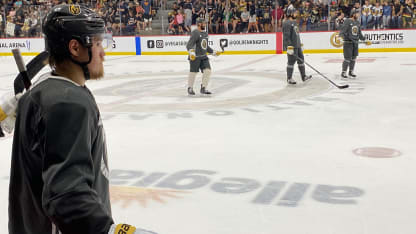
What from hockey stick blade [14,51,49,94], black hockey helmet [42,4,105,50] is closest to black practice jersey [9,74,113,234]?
black hockey helmet [42,4,105,50]

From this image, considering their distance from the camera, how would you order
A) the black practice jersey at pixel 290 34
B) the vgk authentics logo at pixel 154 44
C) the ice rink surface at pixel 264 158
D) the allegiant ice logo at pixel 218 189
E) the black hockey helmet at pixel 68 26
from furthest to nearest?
the vgk authentics logo at pixel 154 44 → the black practice jersey at pixel 290 34 → the allegiant ice logo at pixel 218 189 → the ice rink surface at pixel 264 158 → the black hockey helmet at pixel 68 26

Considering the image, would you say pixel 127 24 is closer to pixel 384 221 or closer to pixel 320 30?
pixel 320 30

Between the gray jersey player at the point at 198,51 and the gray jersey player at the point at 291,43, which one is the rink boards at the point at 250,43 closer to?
the gray jersey player at the point at 291,43

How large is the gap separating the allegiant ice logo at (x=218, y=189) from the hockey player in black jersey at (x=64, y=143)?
2.52 metres

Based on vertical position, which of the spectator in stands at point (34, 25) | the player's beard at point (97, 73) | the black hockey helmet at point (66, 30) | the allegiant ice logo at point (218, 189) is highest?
the spectator in stands at point (34, 25)

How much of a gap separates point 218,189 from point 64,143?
3.11m

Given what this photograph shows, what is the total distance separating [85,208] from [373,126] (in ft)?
20.0

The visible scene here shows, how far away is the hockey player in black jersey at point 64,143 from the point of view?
127cm

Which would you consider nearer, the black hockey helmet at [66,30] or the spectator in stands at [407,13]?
the black hockey helmet at [66,30]

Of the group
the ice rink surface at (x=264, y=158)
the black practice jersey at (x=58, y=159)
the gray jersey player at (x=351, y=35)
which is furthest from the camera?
the gray jersey player at (x=351, y=35)

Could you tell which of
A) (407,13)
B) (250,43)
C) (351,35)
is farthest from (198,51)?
(407,13)

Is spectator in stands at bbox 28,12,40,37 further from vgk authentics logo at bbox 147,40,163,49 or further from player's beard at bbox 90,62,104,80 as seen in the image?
player's beard at bbox 90,62,104,80

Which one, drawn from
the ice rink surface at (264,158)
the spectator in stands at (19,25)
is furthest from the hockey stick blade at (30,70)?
the spectator in stands at (19,25)

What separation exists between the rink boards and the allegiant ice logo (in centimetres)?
1518
